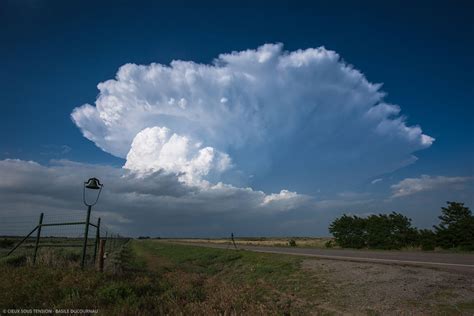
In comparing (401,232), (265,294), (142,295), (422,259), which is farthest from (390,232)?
(142,295)

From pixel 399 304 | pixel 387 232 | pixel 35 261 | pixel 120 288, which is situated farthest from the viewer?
pixel 387 232

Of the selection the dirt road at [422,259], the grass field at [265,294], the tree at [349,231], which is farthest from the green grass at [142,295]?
the tree at [349,231]

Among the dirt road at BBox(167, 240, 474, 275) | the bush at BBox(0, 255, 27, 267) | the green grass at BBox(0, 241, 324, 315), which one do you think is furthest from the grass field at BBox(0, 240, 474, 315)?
the dirt road at BBox(167, 240, 474, 275)

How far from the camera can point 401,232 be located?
3141cm

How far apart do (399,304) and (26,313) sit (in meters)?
9.12

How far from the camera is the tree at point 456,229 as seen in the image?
25.3m

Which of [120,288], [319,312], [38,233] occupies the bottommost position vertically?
[319,312]

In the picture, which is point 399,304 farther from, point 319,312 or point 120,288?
point 120,288

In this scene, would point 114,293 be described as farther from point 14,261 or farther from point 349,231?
point 349,231

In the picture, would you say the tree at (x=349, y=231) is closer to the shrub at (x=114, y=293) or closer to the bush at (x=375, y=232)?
the bush at (x=375, y=232)

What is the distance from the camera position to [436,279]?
10.2 m

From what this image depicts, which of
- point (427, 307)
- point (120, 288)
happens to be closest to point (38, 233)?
point (120, 288)

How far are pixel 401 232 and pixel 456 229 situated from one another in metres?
5.77

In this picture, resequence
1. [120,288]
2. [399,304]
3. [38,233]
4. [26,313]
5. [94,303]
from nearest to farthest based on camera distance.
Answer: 1. [26,313]
2. [94,303]
3. [399,304]
4. [120,288]
5. [38,233]
